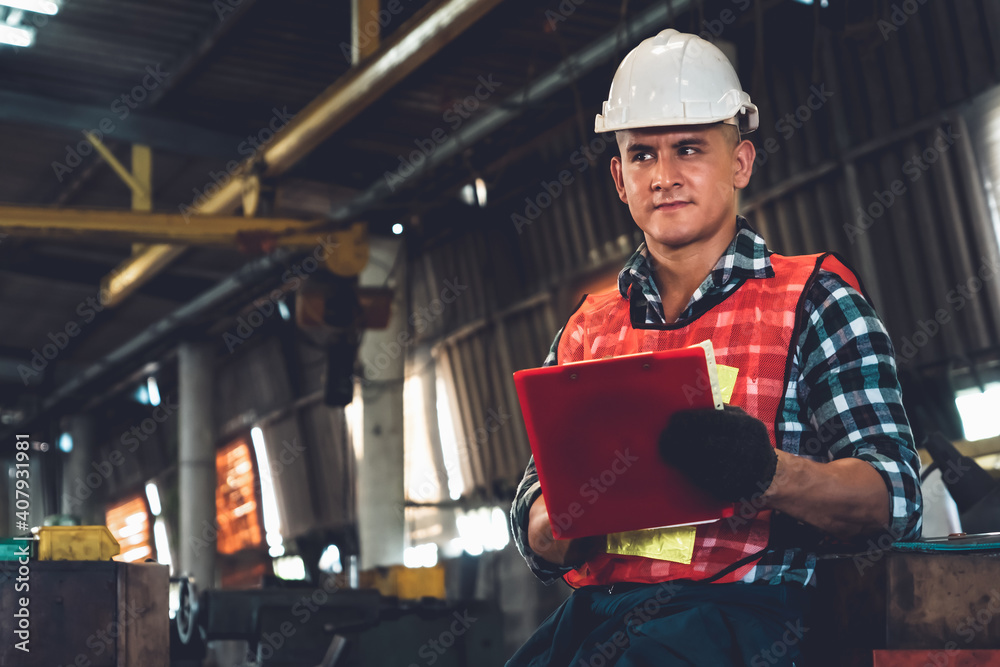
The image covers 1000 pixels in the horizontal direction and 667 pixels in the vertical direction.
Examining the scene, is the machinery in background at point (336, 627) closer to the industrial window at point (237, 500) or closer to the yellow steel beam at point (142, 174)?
the yellow steel beam at point (142, 174)

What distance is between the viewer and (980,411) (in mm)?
5727

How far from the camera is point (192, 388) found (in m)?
12.7

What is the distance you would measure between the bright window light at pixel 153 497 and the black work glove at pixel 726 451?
54.4ft

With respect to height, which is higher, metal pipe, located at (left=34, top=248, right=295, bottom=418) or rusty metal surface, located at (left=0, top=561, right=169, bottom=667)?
metal pipe, located at (left=34, top=248, right=295, bottom=418)

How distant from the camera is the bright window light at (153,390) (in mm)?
15531

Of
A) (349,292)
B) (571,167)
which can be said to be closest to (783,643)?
(349,292)

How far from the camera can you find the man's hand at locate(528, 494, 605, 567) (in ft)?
6.03

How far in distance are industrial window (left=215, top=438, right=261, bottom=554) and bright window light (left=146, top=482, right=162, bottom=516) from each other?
2.72 meters

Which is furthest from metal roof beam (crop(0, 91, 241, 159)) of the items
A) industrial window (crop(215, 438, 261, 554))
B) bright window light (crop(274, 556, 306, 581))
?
industrial window (crop(215, 438, 261, 554))

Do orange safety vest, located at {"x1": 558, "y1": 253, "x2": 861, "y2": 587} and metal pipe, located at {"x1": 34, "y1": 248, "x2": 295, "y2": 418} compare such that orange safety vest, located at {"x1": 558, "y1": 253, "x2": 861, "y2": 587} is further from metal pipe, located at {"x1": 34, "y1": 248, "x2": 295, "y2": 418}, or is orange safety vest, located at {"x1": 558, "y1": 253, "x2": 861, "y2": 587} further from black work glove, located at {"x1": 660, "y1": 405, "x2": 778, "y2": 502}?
metal pipe, located at {"x1": 34, "y1": 248, "x2": 295, "y2": 418}

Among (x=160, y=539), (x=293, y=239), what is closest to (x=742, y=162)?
(x=293, y=239)

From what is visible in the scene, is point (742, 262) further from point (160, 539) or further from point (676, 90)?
point (160, 539)

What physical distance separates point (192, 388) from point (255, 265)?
320cm

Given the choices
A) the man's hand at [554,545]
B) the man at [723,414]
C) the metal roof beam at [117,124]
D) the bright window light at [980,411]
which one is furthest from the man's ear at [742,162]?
the metal roof beam at [117,124]
